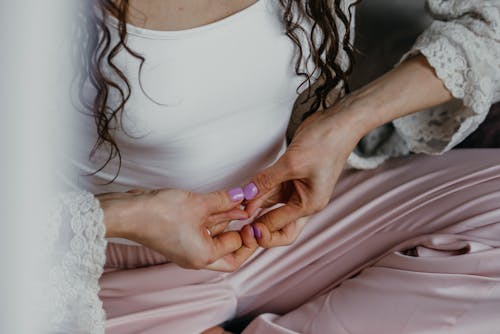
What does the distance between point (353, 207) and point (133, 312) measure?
1.04 ft

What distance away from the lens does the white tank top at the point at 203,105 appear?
0.62 meters

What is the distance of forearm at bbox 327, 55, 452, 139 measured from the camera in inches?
29.3

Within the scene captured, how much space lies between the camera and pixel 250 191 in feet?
2.12

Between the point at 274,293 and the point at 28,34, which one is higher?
the point at 28,34

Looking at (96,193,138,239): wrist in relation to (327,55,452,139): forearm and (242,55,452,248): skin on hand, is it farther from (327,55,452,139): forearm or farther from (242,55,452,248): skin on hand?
(327,55,452,139): forearm

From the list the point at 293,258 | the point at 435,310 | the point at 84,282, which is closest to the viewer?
the point at 84,282

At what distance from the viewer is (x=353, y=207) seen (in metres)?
0.84

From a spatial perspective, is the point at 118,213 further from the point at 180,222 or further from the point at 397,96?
the point at 397,96

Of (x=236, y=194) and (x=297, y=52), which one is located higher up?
(x=297, y=52)

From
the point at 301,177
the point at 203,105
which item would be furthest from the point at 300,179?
the point at 203,105

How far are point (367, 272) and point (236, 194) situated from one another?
0.21m

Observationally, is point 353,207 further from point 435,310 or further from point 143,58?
point 143,58

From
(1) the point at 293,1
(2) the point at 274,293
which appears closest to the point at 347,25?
(1) the point at 293,1

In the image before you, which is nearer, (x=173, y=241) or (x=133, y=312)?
(x=173, y=241)
